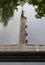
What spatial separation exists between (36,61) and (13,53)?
1.61m

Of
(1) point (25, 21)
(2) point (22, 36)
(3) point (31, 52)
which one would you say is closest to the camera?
(3) point (31, 52)

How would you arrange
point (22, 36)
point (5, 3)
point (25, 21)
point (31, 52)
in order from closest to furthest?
point (5, 3), point (31, 52), point (22, 36), point (25, 21)

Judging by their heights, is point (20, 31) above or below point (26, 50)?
below

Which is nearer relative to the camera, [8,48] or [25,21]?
[8,48]

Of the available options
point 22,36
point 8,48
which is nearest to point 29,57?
point 8,48

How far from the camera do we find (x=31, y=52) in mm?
12086

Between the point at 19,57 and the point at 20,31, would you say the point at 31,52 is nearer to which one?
the point at 19,57

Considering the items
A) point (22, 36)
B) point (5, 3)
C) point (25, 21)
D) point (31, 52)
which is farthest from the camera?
point (25, 21)

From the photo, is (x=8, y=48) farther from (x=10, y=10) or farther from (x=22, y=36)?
(x=22, y=36)

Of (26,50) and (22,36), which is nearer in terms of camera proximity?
(26,50)

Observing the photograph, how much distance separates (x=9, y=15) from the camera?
9.91 metres

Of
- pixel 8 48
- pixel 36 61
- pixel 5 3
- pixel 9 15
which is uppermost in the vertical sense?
pixel 5 3

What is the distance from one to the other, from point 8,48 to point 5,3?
3.94 meters

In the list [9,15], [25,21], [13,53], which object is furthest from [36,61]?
[25,21]
